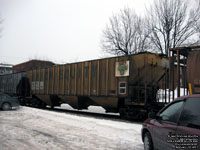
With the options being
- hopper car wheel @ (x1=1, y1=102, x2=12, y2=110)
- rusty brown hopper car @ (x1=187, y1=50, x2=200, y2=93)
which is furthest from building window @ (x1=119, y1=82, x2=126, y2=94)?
hopper car wheel @ (x1=1, y1=102, x2=12, y2=110)

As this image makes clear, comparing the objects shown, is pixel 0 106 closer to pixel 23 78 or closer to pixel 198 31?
pixel 23 78

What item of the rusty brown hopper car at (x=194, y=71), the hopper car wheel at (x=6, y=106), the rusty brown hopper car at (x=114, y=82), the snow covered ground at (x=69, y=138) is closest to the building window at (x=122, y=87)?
the rusty brown hopper car at (x=114, y=82)

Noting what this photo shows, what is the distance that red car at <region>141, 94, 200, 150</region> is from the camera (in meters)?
3.38

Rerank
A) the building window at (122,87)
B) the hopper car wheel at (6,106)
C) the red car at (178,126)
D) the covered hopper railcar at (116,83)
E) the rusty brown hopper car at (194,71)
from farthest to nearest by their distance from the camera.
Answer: the hopper car wheel at (6,106) < the building window at (122,87) < the covered hopper railcar at (116,83) < the rusty brown hopper car at (194,71) < the red car at (178,126)

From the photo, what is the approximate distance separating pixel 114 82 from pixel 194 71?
575cm

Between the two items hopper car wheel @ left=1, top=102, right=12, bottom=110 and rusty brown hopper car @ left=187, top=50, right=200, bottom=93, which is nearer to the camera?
rusty brown hopper car @ left=187, top=50, right=200, bottom=93

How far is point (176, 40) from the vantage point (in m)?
26.3

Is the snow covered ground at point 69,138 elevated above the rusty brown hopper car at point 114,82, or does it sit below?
below

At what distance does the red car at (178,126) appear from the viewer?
3.38 m

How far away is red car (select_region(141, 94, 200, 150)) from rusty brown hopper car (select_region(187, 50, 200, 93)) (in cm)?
348

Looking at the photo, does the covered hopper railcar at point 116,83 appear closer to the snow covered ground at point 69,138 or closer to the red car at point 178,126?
the snow covered ground at point 69,138

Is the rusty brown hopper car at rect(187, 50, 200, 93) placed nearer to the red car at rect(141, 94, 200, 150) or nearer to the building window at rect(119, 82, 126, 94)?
the red car at rect(141, 94, 200, 150)

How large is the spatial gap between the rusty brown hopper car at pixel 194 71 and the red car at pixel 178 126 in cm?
348

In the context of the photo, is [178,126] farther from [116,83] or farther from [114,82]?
[114,82]
